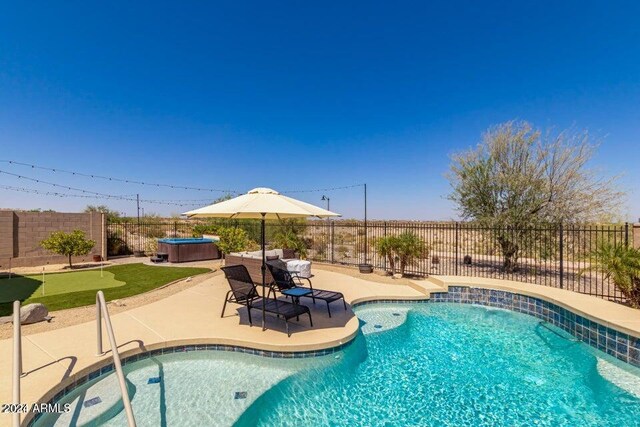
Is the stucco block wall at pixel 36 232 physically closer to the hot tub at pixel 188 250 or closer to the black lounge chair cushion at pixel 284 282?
the hot tub at pixel 188 250

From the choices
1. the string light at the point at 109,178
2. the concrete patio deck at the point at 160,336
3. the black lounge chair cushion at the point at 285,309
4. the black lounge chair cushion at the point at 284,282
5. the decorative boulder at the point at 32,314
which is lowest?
the concrete patio deck at the point at 160,336

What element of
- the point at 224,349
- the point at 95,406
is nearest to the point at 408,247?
the point at 224,349

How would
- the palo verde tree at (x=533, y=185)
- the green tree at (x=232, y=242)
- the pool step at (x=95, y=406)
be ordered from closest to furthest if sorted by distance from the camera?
the pool step at (x=95, y=406) → the palo verde tree at (x=533, y=185) → the green tree at (x=232, y=242)

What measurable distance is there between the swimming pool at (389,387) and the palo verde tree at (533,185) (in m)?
6.64

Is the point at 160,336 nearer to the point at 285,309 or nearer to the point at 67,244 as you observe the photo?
the point at 285,309

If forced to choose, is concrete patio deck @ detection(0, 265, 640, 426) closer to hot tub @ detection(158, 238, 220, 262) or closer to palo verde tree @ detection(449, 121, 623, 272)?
palo verde tree @ detection(449, 121, 623, 272)

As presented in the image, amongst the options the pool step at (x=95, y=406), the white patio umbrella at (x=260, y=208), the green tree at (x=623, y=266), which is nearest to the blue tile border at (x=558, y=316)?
the green tree at (x=623, y=266)

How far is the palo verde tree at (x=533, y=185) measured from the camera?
1084 cm

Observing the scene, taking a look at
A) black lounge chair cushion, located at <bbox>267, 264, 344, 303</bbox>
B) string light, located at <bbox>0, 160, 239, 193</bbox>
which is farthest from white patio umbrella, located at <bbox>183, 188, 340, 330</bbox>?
string light, located at <bbox>0, 160, 239, 193</bbox>

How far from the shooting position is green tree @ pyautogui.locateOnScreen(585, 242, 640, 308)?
5.69 m

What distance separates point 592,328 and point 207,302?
783cm

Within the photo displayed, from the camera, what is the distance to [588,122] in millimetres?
10773

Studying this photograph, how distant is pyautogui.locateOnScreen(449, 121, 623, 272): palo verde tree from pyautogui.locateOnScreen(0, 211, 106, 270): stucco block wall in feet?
57.3

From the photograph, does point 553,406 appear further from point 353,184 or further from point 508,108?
point 353,184
